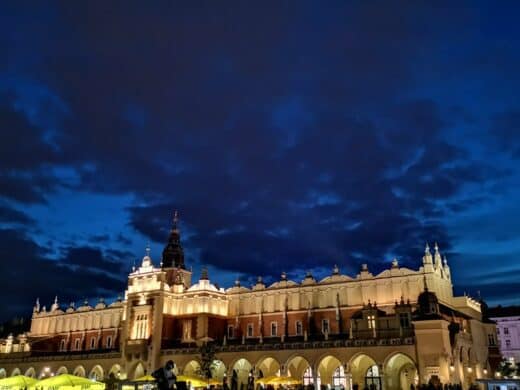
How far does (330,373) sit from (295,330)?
402 inches

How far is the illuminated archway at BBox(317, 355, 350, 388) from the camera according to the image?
54172 millimetres

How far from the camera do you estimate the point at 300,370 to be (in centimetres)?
5628

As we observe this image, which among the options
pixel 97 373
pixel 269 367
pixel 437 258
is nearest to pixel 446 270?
pixel 437 258

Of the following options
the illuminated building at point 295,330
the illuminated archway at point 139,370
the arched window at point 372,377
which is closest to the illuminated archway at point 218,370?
the illuminated building at point 295,330

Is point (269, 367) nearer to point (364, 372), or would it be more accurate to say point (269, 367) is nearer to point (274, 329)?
point (274, 329)

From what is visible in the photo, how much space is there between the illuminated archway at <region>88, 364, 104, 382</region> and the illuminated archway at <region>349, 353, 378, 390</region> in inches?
1384

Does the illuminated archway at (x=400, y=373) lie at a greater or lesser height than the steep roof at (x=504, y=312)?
lesser

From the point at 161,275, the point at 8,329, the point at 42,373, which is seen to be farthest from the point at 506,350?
the point at 8,329

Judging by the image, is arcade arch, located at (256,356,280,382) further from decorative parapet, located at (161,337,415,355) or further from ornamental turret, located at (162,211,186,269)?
ornamental turret, located at (162,211,186,269)

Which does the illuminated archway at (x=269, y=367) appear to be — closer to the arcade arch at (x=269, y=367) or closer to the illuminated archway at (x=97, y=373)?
the arcade arch at (x=269, y=367)

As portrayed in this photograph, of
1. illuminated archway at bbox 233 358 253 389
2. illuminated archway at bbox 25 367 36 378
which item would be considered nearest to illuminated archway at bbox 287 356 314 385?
illuminated archway at bbox 233 358 253 389

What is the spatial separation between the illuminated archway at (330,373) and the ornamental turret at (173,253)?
2964cm

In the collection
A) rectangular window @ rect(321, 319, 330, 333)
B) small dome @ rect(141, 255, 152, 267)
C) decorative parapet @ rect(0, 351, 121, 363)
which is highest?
small dome @ rect(141, 255, 152, 267)

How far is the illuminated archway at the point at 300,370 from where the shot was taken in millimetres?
55316
